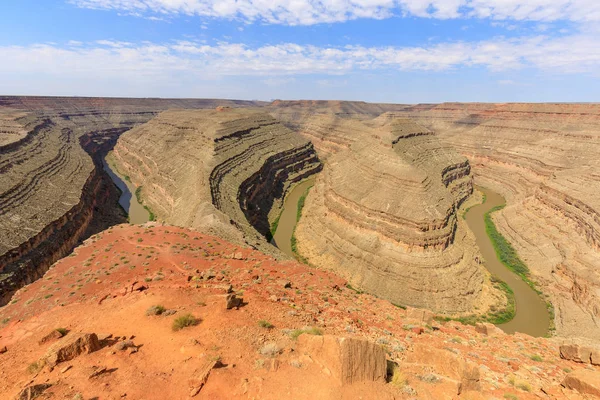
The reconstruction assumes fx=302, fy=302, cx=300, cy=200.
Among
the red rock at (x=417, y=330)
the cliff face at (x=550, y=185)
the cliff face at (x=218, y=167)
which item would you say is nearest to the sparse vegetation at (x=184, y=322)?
the red rock at (x=417, y=330)

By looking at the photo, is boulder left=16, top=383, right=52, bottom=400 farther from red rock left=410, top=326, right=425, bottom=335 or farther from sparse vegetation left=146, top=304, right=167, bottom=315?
red rock left=410, top=326, right=425, bottom=335

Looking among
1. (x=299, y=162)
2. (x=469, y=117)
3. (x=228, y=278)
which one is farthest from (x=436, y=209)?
(x=469, y=117)

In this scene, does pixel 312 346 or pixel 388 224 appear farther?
pixel 388 224

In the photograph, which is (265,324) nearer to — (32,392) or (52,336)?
(32,392)

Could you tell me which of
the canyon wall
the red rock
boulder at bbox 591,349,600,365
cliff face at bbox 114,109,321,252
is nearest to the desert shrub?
the red rock

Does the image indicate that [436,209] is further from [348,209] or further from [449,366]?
[449,366]

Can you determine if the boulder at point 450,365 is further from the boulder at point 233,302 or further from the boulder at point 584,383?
the boulder at point 233,302

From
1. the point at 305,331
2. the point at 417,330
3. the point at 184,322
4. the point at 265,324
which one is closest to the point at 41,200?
the point at 184,322
